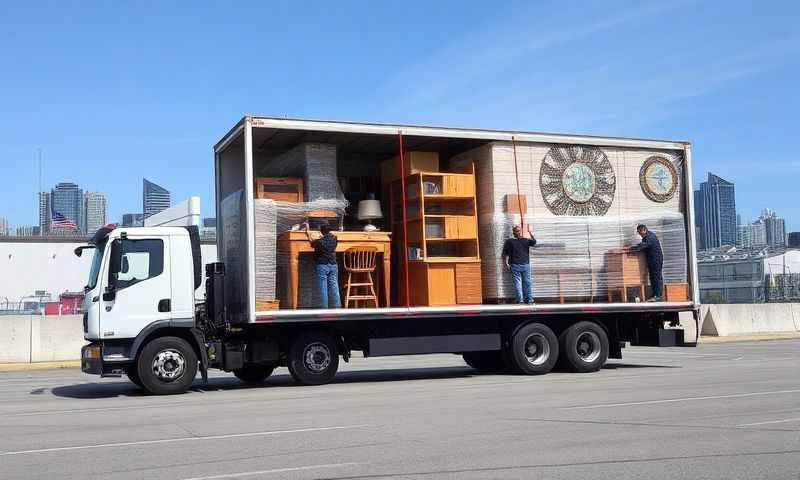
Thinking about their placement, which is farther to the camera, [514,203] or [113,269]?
[514,203]

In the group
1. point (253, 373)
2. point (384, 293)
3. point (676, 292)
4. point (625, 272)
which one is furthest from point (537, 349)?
point (253, 373)

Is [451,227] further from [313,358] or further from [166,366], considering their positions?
[166,366]

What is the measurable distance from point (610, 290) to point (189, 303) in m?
8.30

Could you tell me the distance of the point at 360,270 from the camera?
16281 mm

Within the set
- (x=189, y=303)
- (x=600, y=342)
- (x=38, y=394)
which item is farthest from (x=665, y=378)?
(x=38, y=394)

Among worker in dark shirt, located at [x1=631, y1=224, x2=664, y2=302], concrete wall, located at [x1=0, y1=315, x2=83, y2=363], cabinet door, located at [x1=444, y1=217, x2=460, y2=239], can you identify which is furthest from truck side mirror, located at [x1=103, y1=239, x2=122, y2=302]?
concrete wall, located at [x1=0, y1=315, x2=83, y2=363]

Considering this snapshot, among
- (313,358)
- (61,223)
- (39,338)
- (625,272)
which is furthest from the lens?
(61,223)

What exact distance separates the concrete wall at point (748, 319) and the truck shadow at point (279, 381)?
14819 millimetres

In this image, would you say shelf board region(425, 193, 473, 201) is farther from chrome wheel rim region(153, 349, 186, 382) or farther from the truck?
chrome wheel rim region(153, 349, 186, 382)

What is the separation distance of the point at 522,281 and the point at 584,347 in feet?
7.08

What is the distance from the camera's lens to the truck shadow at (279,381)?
620 inches

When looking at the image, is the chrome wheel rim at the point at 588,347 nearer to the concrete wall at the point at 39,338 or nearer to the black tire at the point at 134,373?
the black tire at the point at 134,373

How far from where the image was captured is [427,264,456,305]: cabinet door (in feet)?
54.0

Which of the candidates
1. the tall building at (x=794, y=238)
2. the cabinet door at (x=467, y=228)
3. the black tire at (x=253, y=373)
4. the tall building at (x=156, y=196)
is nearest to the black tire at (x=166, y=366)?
the black tire at (x=253, y=373)
